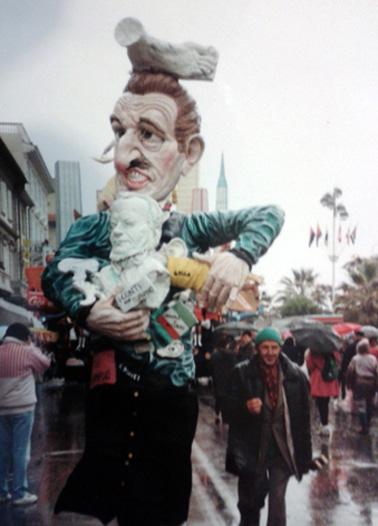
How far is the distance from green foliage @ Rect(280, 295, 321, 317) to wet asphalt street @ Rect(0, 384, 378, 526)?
1.51ft

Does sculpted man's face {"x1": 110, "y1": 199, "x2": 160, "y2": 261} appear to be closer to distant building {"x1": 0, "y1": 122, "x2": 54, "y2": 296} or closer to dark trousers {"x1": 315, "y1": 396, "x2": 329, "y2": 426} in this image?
distant building {"x1": 0, "y1": 122, "x2": 54, "y2": 296}

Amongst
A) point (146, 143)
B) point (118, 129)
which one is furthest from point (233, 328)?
point (118, 129)

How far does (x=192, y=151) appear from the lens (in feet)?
10.1

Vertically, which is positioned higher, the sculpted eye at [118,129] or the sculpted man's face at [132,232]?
the sculpted eye at [118,129]

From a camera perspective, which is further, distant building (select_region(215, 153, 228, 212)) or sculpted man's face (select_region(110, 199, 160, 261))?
distant building (select_region(215, 153, 228, 212))

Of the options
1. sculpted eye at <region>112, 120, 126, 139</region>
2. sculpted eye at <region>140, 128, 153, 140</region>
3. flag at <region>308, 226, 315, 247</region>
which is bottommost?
flag at <region>308, 226, 315, 247</region>

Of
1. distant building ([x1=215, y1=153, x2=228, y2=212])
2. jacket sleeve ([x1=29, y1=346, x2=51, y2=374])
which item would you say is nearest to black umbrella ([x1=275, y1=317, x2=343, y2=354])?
distant building ([x1=215, y1=153, x2=228, y2=212])

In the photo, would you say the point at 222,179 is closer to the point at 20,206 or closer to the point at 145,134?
the point at 145,134

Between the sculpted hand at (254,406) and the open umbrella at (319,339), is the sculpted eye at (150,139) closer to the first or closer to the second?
the open umbrella at (319,339)

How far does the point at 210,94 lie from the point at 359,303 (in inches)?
46.6

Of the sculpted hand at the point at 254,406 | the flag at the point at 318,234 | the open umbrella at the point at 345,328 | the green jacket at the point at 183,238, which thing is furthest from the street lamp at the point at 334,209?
the sculpted hand at the point at 254,406

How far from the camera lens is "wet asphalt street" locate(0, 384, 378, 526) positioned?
9.66ft

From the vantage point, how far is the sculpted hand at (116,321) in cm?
289

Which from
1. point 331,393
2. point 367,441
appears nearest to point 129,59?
point 331,393
